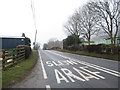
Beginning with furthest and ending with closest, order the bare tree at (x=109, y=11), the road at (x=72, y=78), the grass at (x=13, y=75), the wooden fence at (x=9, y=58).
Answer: the bare tree at (x=109, y=11) < the wooden fence at (x=9, y=58) < the grass at (x=13, y=75) < the road at (x=72, y=78)

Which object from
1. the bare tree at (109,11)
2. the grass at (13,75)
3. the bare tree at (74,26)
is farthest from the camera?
the bare tree at (74,26)

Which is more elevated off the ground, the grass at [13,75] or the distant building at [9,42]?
the distant building at [9,42]

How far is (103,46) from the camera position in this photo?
1588cm

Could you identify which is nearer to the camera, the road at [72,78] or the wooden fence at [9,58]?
the road at [72,78]

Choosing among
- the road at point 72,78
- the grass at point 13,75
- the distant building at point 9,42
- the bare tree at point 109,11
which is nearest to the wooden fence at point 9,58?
the grass at point 13,75

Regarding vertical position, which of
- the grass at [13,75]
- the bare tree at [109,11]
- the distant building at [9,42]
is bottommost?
the grass at [13,75]

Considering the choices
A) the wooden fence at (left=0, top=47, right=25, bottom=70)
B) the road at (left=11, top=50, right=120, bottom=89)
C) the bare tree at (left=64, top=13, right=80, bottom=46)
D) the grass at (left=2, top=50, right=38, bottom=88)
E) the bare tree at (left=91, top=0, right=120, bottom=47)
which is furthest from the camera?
the bare tree at (left=64, top=13, right=80, bottom=46)

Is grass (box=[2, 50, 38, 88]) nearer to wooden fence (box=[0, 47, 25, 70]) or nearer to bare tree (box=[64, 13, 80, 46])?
wooden fence (box=[0, 47, 25, 70])

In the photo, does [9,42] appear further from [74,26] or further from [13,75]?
[74,26]

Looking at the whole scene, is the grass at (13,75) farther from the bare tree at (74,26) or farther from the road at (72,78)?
the bare tree at (74,26)

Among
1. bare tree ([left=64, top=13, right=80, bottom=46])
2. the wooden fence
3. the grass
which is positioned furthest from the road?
bare tree ([left=64, top=13, right=80, bottom=46])

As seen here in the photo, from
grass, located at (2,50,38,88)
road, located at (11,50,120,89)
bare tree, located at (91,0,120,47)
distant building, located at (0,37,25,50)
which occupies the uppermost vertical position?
bare tree, located at (91,0,120,47)

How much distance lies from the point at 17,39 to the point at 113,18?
1716cm

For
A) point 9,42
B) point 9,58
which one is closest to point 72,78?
point 9,58
